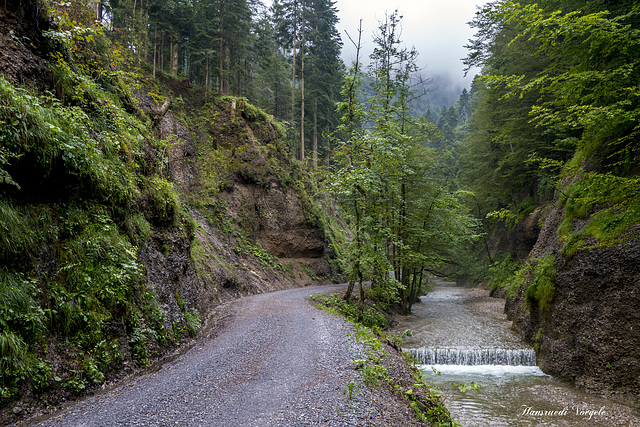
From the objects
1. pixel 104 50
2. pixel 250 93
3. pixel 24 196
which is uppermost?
pixel 250 93

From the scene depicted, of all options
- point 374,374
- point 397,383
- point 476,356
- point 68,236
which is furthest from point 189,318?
point 476,356

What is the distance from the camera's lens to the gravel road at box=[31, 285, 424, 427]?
13.1 ft

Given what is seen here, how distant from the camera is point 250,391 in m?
4.86

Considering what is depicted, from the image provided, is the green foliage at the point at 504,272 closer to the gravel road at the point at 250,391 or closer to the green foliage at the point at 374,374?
the gravel road at the point at 250,391

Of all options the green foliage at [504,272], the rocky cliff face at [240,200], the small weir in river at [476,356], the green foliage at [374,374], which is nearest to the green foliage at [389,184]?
the small weir in river at [476,356]

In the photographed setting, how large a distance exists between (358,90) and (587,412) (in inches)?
440

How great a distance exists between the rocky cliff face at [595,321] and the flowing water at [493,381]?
55cm

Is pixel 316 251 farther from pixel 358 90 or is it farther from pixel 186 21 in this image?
pixel 186 21

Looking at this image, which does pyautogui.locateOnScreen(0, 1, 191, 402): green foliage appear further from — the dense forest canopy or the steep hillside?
the dense forest canopy

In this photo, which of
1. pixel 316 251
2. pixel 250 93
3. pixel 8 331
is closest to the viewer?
pixel 8 331

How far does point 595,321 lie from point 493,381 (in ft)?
9.56

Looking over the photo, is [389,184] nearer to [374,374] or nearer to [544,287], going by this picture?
[544,287]

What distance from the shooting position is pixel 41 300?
4.68 m

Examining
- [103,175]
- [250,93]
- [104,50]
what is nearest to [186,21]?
[250,93]
